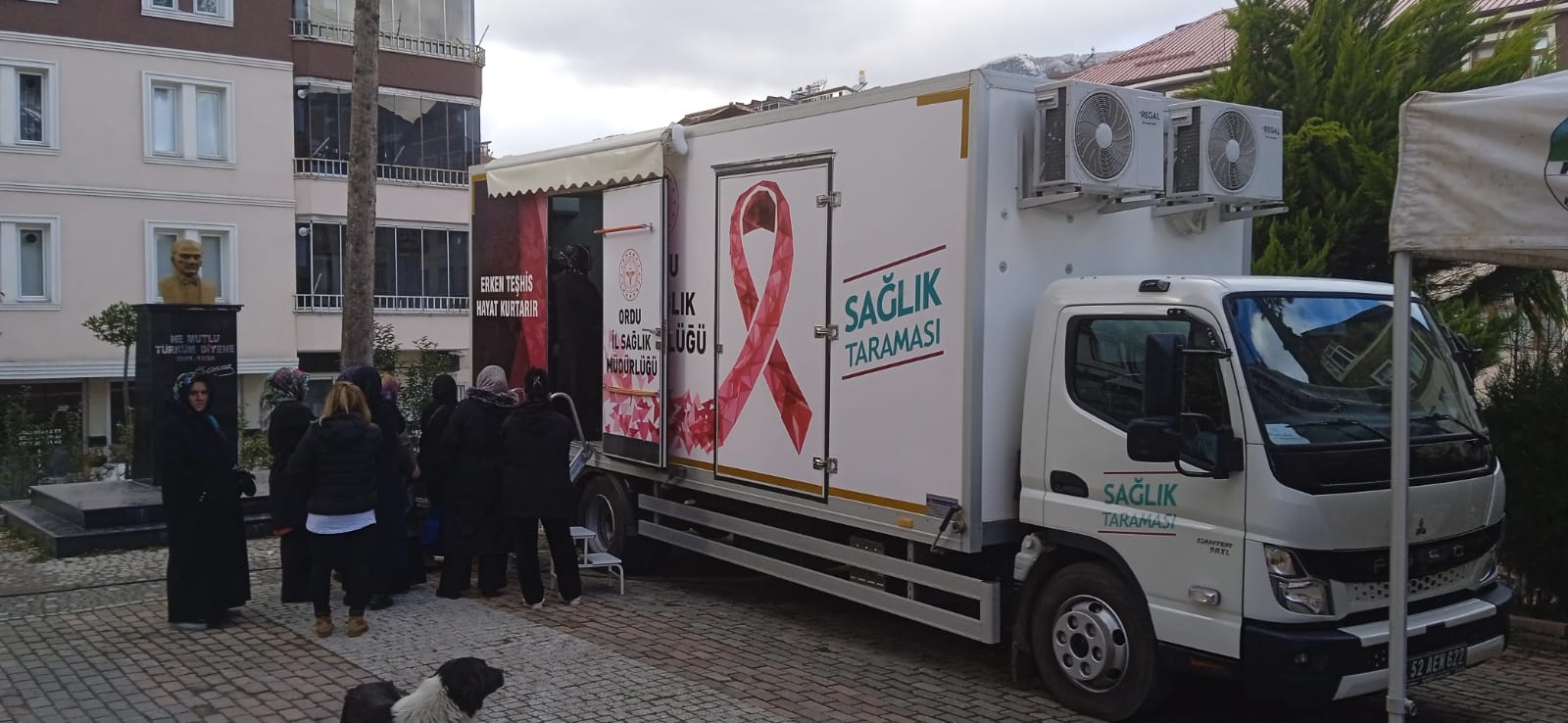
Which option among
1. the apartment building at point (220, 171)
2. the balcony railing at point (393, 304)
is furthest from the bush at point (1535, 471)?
the apartment building at point (220, 171)

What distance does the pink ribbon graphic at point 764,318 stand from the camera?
24.9 ft

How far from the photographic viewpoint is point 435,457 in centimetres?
898

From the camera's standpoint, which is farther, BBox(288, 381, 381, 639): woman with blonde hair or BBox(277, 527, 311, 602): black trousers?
BBox(277, 527, 311, 602): black trousers

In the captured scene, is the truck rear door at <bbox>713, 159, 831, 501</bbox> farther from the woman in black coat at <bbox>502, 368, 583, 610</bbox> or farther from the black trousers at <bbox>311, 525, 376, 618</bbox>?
the black trousers at <bbox>311, 525, 376, 618</bbox>

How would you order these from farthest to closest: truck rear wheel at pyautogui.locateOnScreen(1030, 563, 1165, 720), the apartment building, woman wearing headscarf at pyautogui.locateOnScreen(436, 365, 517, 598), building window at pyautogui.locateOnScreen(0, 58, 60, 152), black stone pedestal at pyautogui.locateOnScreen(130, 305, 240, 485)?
the apartment building, building window at pyautogui.locateOnScreen(0, 58, 60, 152), black stone pedestal at pyautogui.locateOnScreen(130, 305, 240, 485), woman wearing headscarf at pyautogui.locateOnScreen(436, 365, 517, 598), truck rear wheel at pyautogui.locateOnScreen(1030, 563, 1165, 720)

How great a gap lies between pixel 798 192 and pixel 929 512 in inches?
86.9

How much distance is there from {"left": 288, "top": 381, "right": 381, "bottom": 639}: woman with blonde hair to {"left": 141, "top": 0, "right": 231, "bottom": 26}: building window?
21.7 meters

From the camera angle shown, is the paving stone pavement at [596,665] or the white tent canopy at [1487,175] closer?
the white tent canopy at [1487,175]

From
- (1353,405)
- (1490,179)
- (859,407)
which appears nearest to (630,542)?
(859,407)

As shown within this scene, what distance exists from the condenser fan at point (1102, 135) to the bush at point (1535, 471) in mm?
3330

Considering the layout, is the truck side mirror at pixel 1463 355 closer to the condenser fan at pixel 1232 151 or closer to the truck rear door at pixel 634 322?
the condenser fan at pixel 1232 151

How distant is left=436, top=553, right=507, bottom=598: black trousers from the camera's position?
28.8ft

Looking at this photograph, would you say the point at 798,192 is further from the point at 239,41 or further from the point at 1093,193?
the point at 239,41

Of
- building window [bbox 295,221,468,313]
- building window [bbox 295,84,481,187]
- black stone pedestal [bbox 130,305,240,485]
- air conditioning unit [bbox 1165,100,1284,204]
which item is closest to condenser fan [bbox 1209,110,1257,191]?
air conditioning unit [bbox 1165,100,1284,204]
